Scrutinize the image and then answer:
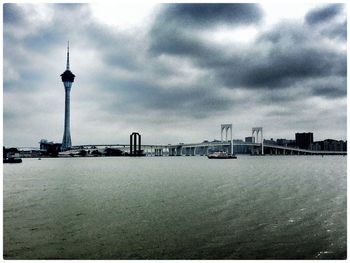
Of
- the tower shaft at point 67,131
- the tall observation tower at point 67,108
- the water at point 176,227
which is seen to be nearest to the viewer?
the water at point 176,227

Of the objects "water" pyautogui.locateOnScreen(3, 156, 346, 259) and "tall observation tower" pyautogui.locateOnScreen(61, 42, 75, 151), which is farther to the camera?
"tall observation tower" pyautogui.locateOnScreen(61, 42, 75, 151)

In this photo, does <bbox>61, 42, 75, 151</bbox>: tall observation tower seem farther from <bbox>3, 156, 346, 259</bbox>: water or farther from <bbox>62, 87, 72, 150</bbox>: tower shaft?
<bbox>3, 156, 346, 259</bbox>: water

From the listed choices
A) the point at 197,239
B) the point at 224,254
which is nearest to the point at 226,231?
the point at 197,239

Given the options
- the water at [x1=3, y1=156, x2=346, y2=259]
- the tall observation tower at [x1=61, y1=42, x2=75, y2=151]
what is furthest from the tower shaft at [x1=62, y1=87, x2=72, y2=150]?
the water at [x1=3, y1=156, x2=346, y2=259]

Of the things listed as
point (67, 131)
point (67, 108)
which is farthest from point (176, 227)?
point (67, 108)

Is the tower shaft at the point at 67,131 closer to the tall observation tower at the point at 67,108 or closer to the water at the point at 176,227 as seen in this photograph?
the tall observation tower at the point at 67,108

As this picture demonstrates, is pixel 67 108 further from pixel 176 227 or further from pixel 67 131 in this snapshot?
pixel 176 227

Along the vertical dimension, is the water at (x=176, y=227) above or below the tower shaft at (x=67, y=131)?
below

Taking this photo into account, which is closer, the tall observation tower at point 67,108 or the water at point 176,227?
the water at point 176,227

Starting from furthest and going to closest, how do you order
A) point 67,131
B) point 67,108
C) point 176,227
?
point 67,108
point 67,131
point 176,227

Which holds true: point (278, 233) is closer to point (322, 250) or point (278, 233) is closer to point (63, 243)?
point (322, 250)

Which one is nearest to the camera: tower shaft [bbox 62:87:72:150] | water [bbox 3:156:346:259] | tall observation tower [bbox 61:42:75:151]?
water [bbox 3:156:346:259]

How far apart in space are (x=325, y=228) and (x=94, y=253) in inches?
318

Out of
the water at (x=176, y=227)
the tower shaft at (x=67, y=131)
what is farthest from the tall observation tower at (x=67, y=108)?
the water at (x=176, y=227)
